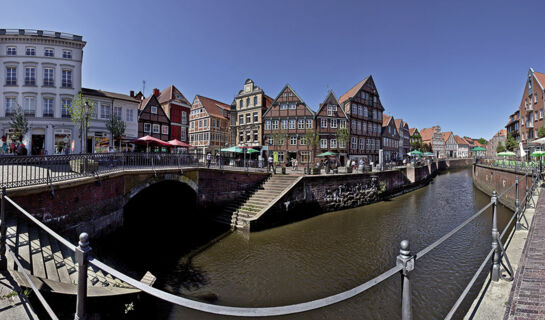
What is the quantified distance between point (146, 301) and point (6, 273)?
13.9ft

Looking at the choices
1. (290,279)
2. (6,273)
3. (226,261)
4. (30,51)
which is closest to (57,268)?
(6,273)

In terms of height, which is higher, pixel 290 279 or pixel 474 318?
pixel 474 318

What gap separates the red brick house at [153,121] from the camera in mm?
34312

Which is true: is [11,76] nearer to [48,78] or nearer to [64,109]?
[48,78]

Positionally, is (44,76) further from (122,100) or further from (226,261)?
(226,261)

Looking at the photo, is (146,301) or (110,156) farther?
(110,156)

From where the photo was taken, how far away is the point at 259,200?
59.8ft

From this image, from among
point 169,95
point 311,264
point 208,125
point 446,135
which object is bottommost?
point 311,264

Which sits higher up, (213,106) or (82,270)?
(213,106)

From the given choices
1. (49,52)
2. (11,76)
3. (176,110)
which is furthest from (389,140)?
(11,76)

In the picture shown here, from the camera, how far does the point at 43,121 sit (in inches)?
942

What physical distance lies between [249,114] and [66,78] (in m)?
23.8

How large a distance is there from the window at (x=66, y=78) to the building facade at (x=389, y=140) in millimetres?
49078

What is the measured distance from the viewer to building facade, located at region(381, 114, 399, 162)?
160 ft
